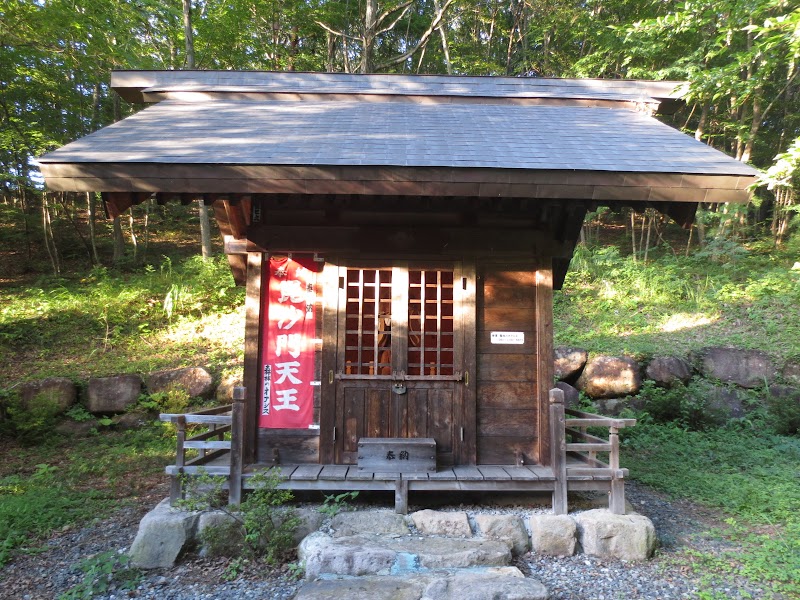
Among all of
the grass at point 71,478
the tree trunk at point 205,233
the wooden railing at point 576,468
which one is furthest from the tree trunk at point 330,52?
the wooden railing at point 576,468

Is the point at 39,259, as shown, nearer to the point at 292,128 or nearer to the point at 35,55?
the point at 35,55

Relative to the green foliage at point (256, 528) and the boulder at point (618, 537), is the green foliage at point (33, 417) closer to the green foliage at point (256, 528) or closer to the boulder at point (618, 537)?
the green foliage at point (256, 528)

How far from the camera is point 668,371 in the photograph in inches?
339

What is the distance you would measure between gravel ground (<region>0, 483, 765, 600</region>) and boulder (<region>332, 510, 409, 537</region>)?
360 mm

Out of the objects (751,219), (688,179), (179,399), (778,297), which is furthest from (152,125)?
(751,219)

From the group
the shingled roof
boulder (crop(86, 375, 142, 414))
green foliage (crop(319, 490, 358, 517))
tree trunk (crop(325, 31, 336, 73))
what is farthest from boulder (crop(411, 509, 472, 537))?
tree trunk (crop(325, 31, 336, 73))

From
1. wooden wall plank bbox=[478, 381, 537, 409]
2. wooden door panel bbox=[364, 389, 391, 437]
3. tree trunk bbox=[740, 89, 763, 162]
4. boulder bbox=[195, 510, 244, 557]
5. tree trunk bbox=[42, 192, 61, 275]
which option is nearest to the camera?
boulder bbox=[195, 510, 244, 557]

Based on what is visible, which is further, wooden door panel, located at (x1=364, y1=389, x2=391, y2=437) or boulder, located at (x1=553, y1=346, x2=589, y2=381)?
boulder, located at (x1=553, y1=346, x2=589, y2=381)

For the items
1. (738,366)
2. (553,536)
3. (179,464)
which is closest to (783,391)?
(738,366)

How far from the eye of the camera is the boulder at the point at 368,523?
411cm

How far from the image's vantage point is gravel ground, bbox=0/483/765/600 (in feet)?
11.7

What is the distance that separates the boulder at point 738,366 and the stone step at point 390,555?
22.4 feet

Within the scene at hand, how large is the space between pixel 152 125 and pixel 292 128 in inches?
58.0

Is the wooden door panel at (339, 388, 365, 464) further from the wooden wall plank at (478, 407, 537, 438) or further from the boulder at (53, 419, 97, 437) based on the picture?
the boulder at (53, 419, 97, 437)
